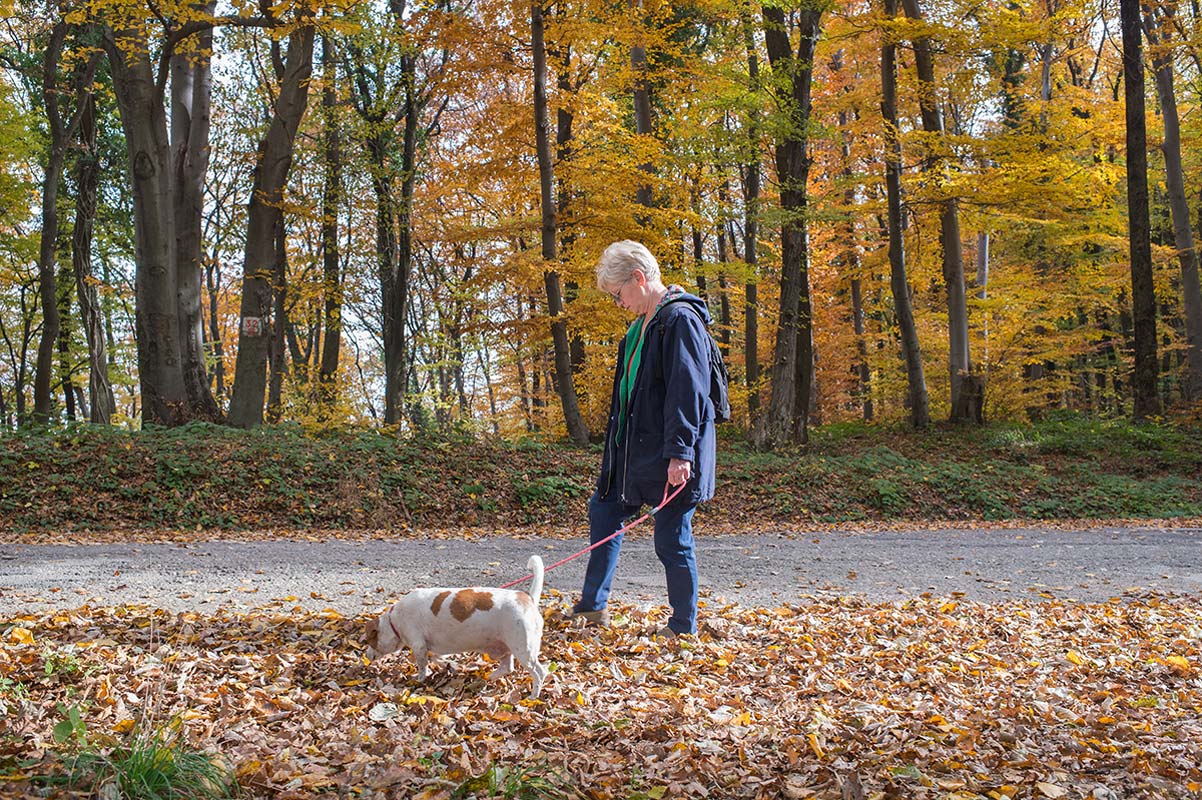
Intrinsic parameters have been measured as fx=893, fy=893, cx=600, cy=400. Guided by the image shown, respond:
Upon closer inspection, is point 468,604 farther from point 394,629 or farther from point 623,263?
point 623,263

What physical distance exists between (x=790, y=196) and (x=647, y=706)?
12.2 metres

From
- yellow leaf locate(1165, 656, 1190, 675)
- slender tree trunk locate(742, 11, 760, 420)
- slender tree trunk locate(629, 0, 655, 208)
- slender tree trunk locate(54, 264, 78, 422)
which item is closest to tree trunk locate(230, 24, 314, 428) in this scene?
slender tree trunk locate(629, 0, 655, 208)

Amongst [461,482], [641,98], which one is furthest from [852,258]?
[461,482]

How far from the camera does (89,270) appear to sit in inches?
681

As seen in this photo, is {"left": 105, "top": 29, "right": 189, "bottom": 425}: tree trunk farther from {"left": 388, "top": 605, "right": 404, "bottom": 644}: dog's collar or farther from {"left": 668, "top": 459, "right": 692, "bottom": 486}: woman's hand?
{"left": 668, "top": 459, "right": 692, "bottom": 486}: woman's hand

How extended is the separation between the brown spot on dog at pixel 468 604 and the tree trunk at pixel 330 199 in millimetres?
13668

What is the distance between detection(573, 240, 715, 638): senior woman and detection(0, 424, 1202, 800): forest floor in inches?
18.6

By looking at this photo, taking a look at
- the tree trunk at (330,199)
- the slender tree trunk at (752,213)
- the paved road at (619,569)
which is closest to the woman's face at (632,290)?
the paved road at (619,569)

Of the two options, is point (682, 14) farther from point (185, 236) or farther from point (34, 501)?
point (34, 501)

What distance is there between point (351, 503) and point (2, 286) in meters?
20.1

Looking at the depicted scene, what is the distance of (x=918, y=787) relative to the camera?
2.86m

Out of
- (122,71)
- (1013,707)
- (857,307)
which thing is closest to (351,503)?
(122,71)

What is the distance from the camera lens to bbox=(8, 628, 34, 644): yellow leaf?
4.12 meters

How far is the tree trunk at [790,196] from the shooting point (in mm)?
14203
